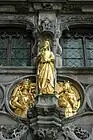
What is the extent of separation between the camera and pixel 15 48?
12070 mm

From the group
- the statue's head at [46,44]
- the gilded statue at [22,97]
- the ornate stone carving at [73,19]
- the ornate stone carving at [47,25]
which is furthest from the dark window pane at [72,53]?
the gilded statue at [22,97]

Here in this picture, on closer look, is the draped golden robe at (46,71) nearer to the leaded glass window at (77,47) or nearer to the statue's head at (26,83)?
the statue's head at (26,83)

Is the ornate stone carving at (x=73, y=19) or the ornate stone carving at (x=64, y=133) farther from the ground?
the ornate stone carving at (x=73, y=19)

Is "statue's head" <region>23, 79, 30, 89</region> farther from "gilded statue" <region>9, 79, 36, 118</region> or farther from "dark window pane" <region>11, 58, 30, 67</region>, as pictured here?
"dark window pane" <region>11, 58, 30, 67</region>

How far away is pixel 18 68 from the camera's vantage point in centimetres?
1107

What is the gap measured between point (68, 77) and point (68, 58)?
1.08m

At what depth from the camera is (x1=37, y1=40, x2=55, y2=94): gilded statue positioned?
1014cm

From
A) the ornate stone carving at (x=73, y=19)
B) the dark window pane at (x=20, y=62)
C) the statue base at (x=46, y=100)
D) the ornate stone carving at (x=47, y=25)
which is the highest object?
the ornate stone carving at (x=73, y=19)

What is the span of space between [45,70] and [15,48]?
6.23 ft

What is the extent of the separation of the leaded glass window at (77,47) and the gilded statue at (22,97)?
1443 mm

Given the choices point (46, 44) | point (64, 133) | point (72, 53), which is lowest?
point (64, 133)

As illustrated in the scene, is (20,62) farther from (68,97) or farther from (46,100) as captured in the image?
(46,100)

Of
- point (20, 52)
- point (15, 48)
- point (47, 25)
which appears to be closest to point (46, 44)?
point (47, 25)

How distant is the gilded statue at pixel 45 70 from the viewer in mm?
10136
